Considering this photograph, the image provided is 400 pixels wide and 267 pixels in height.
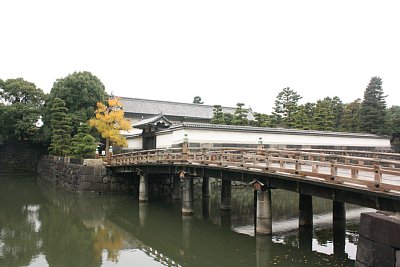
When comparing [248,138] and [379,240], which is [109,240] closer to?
[379,240]

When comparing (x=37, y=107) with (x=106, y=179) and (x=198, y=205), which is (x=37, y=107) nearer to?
(x=106, y=179)

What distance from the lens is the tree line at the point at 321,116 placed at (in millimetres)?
38094

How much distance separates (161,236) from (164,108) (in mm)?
32569

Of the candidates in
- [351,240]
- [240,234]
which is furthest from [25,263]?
[351,240]

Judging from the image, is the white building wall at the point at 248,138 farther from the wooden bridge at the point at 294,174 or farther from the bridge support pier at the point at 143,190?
the wooden bridge at the point at 294,174

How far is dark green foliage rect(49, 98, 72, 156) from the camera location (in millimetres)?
34219

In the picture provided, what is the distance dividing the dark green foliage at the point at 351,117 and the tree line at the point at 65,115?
31982 millimetres

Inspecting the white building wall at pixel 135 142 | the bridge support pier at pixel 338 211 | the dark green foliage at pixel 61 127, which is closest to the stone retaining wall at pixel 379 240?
the bridge support pier at pixel 338 211

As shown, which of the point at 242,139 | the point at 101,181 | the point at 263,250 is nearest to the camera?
the point at 263,250

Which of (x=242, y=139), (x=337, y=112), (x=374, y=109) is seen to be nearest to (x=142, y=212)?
(x=242, y=139)

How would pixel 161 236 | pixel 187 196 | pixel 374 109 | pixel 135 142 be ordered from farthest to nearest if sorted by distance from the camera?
pixel 374 109, pixel 135 142, pixel 187 196, pixel 161 236

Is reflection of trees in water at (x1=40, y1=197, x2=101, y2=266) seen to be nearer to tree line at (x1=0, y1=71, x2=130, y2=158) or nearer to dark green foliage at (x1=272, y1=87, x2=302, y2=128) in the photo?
tree line at (x1=0, y1=71, x2=130, y2=158)

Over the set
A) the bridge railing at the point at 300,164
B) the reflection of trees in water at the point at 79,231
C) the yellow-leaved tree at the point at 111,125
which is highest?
the yellow-leaved tree at the point at 111,125

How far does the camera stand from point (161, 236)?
14859mm
